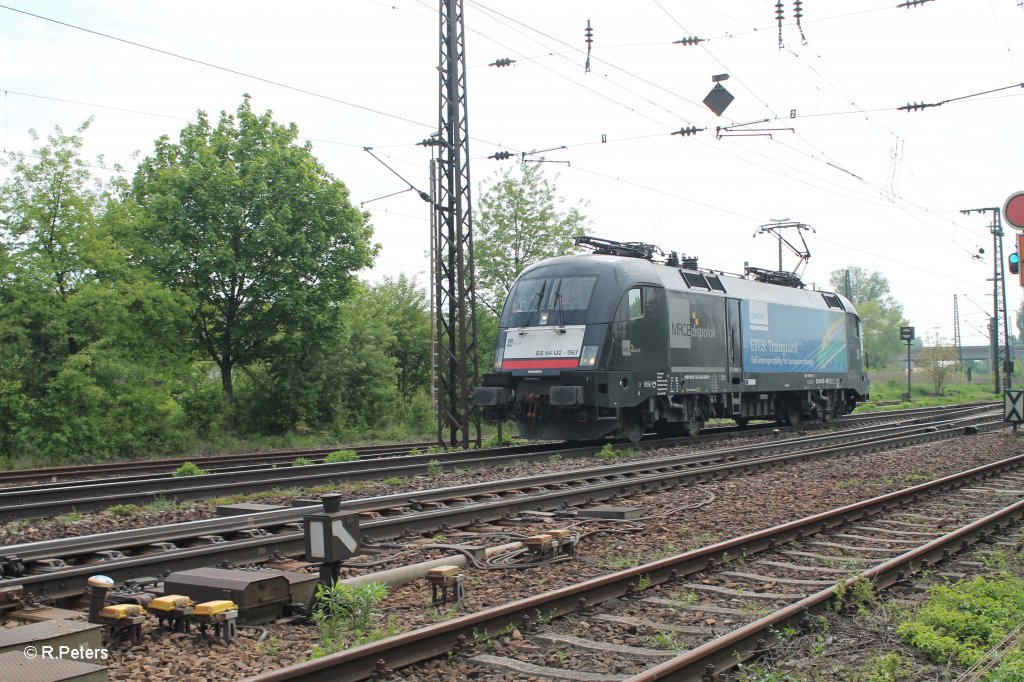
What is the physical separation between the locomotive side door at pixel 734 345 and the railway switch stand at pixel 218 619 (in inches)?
661

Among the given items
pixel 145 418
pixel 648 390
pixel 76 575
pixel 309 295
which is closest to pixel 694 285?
pixel 648 390

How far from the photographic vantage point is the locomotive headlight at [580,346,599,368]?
55.5 feet

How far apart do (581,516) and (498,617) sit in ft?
15.1

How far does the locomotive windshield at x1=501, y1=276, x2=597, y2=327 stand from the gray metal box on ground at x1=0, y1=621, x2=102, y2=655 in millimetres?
13313

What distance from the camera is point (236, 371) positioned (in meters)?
25.5

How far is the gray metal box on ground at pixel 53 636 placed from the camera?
14.1ft

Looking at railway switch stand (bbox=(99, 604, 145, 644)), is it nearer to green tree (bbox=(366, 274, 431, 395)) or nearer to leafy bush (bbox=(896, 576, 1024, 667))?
leafy bush (bbox=(896, 576, 1024, 667))

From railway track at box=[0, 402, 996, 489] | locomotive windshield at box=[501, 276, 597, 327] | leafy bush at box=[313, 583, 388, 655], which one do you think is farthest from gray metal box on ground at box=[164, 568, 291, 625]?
locomotive windshield at box=[501, 276, 597, 327]

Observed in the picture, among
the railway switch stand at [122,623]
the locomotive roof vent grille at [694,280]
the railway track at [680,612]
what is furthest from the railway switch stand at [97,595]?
the locomotive roof vent grille at [694,280]

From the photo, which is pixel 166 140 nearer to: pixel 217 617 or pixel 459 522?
pixel 459 522

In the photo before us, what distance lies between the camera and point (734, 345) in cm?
2094

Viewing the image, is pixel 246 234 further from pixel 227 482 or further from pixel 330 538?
pixel 330 538

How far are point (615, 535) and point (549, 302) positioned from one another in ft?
30.5

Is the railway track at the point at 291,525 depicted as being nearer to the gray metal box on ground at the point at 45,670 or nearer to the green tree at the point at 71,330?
the gray metal box on ground at the point at 45,670
